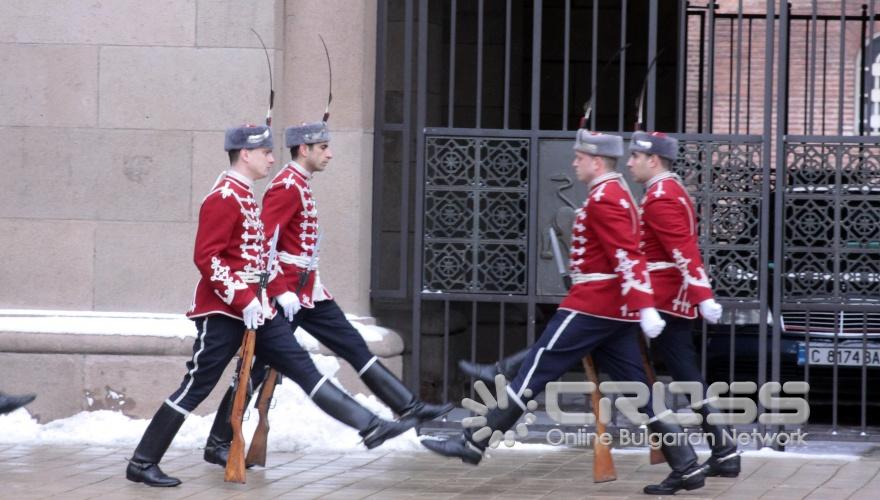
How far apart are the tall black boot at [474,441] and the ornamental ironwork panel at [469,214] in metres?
1.94

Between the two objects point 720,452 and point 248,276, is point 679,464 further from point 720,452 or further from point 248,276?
point 248,276

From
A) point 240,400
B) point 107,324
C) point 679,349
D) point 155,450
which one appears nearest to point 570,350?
point 679,349

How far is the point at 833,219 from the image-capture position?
31.1 ft

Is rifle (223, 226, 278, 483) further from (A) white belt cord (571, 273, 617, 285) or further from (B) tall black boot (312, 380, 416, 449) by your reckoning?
(A) white belt cord (571, 273, 617, 285)

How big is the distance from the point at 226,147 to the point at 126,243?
2.04 metres

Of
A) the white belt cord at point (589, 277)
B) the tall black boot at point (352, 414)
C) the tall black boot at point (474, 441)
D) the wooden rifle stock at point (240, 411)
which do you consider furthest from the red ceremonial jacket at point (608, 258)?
the wooden rifle stock at point (240, 411)

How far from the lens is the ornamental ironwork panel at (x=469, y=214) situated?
9.60 metres

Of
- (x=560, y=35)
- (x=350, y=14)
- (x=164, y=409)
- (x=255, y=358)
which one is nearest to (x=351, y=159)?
(x=350, y=14)

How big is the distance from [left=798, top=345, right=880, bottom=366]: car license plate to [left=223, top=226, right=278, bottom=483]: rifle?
3.84 meters

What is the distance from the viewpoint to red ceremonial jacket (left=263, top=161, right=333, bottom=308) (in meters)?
8.13

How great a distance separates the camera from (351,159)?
968 centimetres

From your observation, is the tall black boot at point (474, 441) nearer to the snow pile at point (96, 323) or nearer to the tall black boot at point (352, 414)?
the tall black boot at point (352, 414)

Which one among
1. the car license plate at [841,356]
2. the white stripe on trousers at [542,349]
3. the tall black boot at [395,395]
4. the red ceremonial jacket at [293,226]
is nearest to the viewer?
the white stripe on trousers at [542,349]

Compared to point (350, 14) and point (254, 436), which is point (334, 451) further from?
point (350, 14)
